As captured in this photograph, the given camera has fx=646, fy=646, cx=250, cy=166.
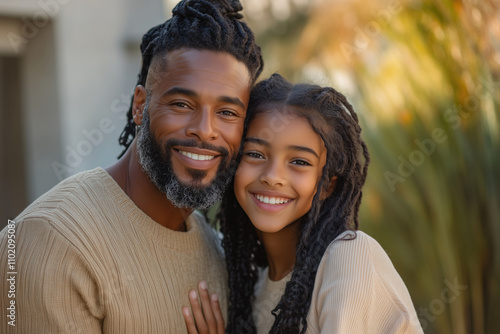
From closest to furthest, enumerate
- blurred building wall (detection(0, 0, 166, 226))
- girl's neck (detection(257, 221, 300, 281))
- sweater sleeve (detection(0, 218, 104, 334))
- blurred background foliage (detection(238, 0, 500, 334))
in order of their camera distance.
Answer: sweater sleeve (detection(0, 218, 104, 334)), girl's neck (detection(257, 221, 300, 281)), blurred background foliage (detection(238, 0, 500, 334)), blurred building wall (detection(0, 0, 166, 226))

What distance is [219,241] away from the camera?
3119 millimetres

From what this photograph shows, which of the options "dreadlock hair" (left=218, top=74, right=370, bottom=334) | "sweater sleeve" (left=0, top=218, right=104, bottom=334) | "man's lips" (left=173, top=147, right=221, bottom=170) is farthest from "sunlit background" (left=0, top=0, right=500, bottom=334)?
"sweater sleeve" (left=0, top=218, right=104, bottom=334)

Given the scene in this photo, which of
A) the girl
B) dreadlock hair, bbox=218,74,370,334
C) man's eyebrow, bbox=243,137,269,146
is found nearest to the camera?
the girl

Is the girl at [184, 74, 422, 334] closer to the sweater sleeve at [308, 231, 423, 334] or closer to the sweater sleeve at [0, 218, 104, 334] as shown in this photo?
the sweater sleeve at [308, 231, 423, 334]

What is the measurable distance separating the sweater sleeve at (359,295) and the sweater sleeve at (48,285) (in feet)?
2.79

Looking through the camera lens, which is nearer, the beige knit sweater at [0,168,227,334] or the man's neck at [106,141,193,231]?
the beige knit sweater at [0,168,227,334]

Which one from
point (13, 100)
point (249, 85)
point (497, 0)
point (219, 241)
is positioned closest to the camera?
point (249, 85)

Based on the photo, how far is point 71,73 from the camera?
A: 4.80 metres

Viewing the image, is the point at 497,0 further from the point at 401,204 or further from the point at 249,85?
the point at 249,85

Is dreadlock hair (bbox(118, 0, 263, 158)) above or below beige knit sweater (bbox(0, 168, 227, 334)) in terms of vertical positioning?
above

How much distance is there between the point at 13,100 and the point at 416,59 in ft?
10.7

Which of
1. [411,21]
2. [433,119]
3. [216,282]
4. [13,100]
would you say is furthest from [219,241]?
[13,100]

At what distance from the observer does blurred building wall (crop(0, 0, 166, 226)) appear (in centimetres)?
477

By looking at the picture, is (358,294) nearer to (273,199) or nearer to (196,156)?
(273,199)
